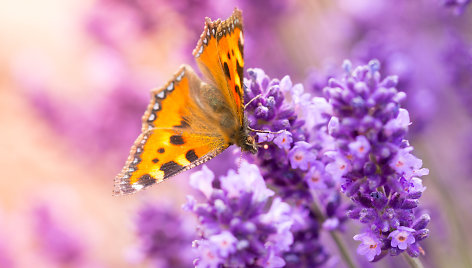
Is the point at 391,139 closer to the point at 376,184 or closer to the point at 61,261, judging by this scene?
the point at 376,184

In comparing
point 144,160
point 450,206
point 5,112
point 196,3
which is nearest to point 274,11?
point 196,3

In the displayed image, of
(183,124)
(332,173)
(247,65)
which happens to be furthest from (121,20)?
(332,173)

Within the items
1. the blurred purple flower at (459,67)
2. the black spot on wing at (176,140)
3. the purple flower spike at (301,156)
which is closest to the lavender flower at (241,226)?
the purple flower spike at (301,156)

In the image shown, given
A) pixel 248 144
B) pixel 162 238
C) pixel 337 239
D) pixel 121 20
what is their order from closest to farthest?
pixel 248 144 → pixel 337 239 → pixel 162 238 → pixel 121 20

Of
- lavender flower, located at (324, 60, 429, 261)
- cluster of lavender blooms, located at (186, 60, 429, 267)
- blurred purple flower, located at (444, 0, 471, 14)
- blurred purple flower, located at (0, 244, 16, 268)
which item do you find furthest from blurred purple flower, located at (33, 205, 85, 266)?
blurred purple flower, located at (444, 0, 471, 14)

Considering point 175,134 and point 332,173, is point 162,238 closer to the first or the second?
point 175,134

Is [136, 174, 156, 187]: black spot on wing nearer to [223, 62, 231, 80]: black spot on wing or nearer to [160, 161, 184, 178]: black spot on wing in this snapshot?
[160, 161, 184, 178]: black spot on wing
